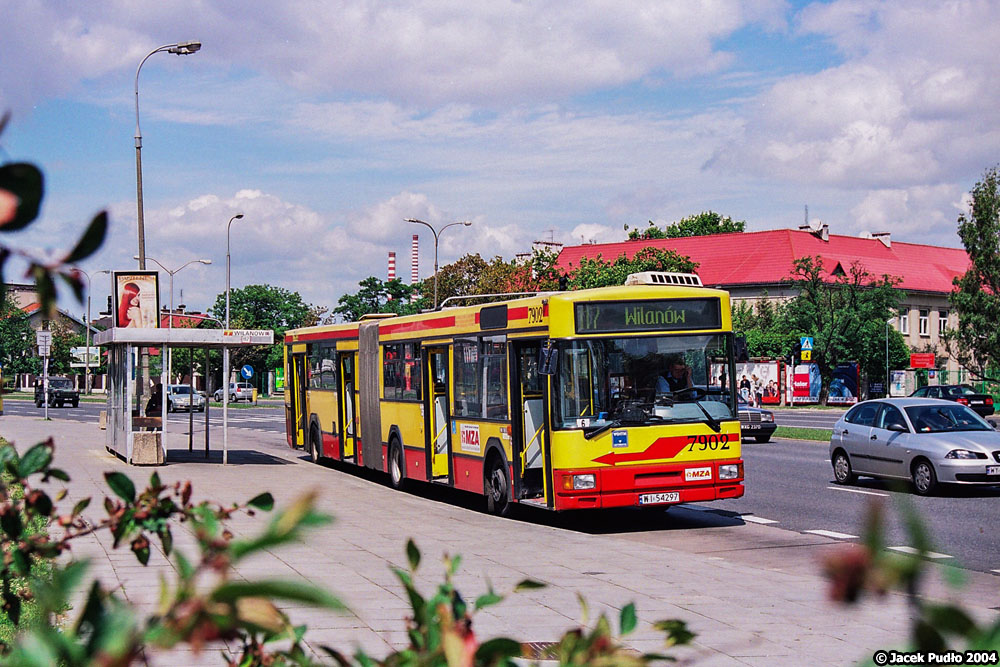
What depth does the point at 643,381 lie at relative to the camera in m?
14.3

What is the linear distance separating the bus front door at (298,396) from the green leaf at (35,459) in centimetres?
2342

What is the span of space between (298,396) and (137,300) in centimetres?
446

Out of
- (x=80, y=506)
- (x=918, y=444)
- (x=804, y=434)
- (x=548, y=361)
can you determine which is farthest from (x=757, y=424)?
(x=80, y=506)

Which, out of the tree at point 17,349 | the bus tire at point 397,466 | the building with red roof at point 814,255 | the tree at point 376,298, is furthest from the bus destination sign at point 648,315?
the tree at point 376,298

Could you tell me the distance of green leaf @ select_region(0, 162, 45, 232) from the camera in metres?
1.23

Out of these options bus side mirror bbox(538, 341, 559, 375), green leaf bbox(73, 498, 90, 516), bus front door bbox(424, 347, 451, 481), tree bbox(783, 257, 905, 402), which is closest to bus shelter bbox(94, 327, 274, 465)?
bus front door bbox(424, 347, 451, 481)

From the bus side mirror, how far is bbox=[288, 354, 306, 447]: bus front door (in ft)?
40.8

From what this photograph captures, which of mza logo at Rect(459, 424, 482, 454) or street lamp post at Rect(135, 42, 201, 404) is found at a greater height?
street lamp post at Rect(135, 42, 201, 404)

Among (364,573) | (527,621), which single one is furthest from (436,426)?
(527,621)

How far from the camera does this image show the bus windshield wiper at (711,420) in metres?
14.4

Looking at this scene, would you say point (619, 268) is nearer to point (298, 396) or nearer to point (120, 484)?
point (298, 396)

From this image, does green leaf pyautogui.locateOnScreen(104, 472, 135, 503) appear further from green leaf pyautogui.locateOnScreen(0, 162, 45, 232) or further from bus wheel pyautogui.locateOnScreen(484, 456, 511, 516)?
bus wheel pyautogui.locateOnScreen(484, 456, 511, 516)

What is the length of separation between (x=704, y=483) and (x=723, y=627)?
661 centimetres

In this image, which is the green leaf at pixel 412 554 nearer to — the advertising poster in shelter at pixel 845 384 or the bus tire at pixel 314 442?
the bus tire at pixel 314 442
